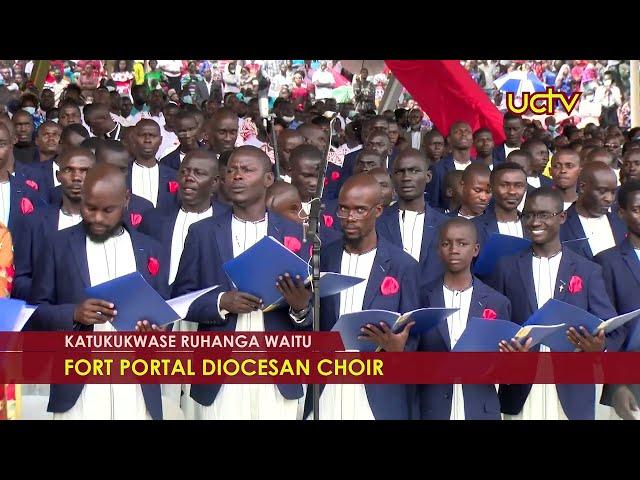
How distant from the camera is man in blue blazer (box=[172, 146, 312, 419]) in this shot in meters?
7.43

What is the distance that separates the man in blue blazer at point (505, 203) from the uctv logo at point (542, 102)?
8.42 m

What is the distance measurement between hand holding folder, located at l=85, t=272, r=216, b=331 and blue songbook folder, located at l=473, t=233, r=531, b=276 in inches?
79.8

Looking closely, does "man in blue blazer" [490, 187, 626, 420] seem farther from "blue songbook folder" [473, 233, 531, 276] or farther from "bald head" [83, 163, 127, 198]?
"bald head" [83, 163, 127, 198]

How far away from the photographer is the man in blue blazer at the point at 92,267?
716 cm

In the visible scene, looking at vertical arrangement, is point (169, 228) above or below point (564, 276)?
above

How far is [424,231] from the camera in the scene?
9.05m

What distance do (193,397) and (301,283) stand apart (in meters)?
1.05

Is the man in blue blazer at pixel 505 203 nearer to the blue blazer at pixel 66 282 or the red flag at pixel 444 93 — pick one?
the blue blazer at pixel 66 282

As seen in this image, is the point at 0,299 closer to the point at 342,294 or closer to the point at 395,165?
the point at 342,294

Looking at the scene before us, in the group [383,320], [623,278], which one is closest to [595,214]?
[623,278]

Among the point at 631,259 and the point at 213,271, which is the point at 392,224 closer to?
the point at 631,259

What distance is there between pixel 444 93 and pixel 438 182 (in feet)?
8.14

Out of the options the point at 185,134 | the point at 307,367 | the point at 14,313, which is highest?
the point at 185,134

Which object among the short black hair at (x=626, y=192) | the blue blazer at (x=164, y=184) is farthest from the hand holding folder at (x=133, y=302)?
the short black hair at (x=626, y=192)
